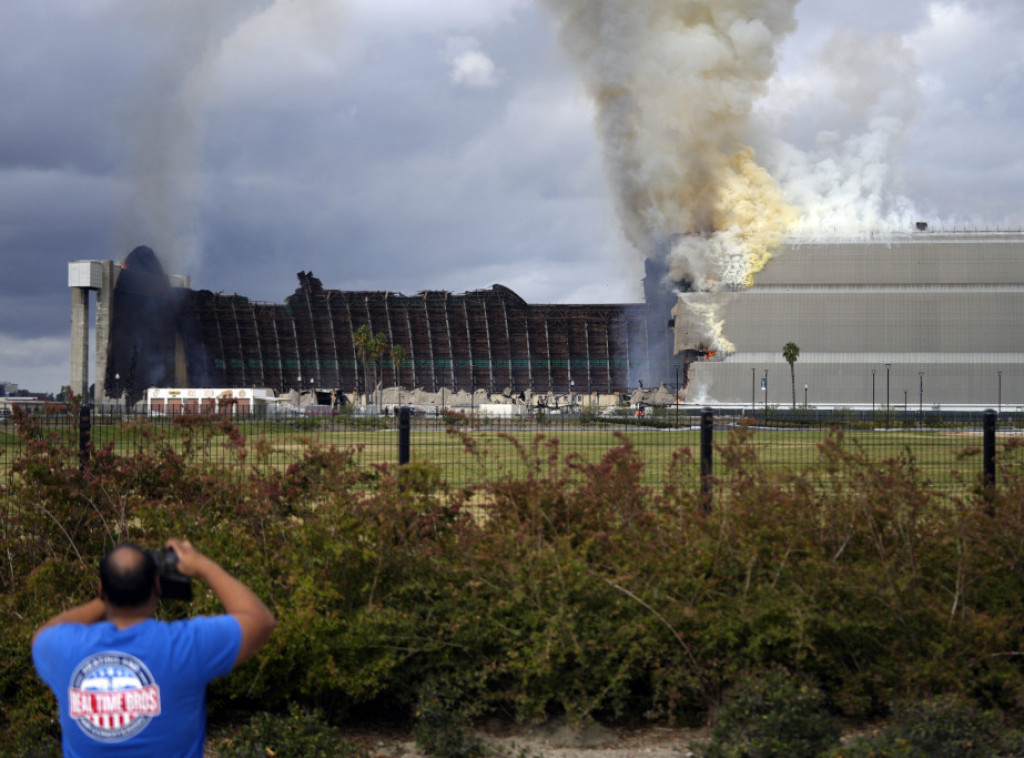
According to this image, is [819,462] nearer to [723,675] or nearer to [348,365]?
[723,675]

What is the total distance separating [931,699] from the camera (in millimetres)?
6883

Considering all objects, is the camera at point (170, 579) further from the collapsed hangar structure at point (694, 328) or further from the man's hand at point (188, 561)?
the collapsed hangar structure at point (694, 328)

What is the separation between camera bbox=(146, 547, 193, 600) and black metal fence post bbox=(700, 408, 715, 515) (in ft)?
19.9

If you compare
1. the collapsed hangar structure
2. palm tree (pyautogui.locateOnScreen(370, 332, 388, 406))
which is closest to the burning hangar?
the collapsed hangar structure

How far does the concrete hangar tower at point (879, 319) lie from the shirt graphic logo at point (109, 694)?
355 ft

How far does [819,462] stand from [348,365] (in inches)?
4957

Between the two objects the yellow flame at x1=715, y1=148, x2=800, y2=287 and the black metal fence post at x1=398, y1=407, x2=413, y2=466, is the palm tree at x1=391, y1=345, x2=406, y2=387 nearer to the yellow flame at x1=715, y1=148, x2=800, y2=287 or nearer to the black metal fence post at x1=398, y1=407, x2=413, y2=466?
the yellow flame at x1=715, y1=148, x2=800, y2=287

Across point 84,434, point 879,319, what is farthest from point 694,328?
point 84,434

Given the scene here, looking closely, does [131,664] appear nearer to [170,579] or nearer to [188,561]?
[170,579]

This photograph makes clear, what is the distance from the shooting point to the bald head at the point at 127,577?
3670 mm

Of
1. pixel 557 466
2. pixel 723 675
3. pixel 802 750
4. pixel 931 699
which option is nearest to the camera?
pixel 802 750

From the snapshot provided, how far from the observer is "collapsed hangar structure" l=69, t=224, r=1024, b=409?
109562 millimetres

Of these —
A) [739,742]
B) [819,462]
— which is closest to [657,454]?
[819,462]

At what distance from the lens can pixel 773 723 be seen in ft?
21.6
